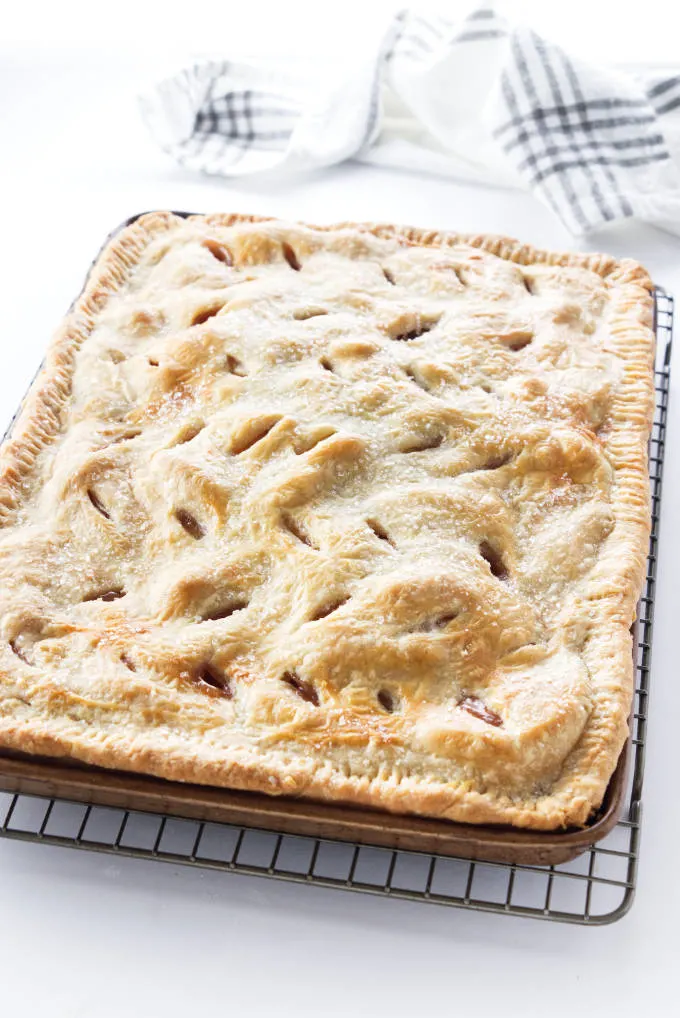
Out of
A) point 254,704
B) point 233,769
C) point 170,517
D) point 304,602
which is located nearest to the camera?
point 233,769

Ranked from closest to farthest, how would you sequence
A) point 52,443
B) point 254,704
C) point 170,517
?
point 254,704 → point 170,517 → point 52,443

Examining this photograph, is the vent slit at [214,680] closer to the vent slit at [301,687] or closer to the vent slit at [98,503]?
the vent slit at [301,687]

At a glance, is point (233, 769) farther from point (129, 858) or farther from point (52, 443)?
point (52, 443)

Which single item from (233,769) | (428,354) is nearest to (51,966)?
(233,769)

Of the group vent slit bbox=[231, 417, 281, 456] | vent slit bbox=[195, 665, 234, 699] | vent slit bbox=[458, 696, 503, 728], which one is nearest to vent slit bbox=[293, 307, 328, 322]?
vent slit bbox=[231, 417, 281, 456]

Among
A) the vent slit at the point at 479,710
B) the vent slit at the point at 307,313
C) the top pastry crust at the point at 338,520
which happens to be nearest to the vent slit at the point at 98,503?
the top pastry crust at the point at 338,520

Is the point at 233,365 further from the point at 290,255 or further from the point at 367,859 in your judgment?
the point at 367,859

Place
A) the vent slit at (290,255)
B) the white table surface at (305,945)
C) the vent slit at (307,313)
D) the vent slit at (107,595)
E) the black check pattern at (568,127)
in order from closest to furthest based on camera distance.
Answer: the white table surface at (305,945) < the vent slit at (107,595) < the vent slit at (307,313) < the vent slit at (290,255) < the black check pattern at (568,127)
